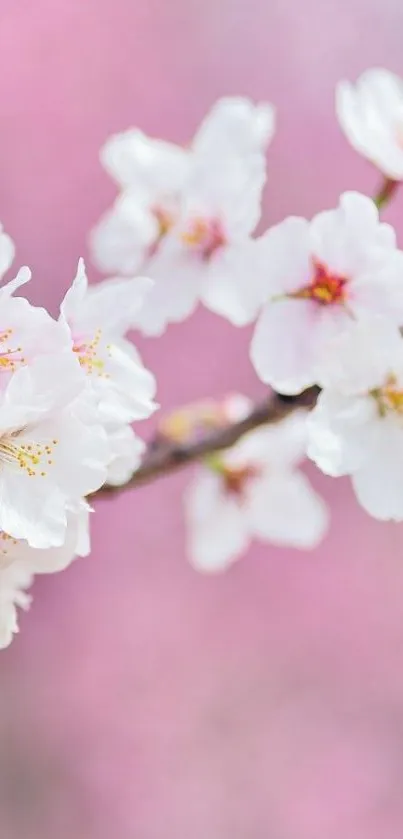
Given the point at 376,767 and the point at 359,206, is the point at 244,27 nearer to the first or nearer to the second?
the point at 376,767

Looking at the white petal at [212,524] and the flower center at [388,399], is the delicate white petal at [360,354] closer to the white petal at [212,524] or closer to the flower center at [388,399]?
the flower center at [388,399]

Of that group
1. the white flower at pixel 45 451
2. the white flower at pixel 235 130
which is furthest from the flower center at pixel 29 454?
the white flower at pixel 235 130

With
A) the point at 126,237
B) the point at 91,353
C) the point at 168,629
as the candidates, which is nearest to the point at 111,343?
the point at 91,353

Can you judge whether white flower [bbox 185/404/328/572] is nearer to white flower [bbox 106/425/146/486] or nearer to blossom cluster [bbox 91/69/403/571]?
blossom cluster [bbox 91/69/403/571]

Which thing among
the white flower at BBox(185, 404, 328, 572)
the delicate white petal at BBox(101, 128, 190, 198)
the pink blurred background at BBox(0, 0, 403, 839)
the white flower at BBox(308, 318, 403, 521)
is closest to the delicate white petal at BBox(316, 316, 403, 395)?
the white flower at BBox(308, 318, 403, 521)

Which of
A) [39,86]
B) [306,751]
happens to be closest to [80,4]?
[39,86]

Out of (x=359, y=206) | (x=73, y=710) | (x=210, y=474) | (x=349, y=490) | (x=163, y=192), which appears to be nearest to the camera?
(x=359, y=206)

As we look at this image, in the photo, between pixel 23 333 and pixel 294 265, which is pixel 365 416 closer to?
pixel 294 265
